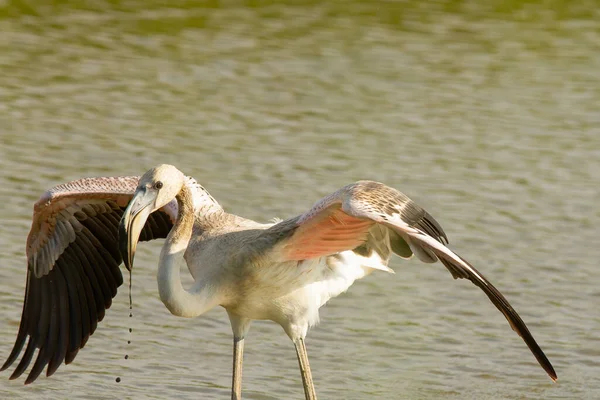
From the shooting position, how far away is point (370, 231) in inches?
303

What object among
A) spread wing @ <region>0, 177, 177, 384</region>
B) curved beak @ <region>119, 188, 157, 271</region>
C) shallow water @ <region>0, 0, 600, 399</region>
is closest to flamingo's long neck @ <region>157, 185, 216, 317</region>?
curved beak @ <region>119, 188, 157, 271</region>

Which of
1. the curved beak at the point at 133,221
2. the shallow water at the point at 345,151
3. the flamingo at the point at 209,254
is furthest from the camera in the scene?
the shallow water at the point at 345,151

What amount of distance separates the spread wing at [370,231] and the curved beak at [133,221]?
2.70 ft

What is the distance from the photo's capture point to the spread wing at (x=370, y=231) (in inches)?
260

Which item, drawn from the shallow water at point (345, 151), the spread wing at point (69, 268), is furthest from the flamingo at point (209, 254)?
the shallow water at point (345, 151)

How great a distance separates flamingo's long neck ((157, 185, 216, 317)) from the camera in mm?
7164

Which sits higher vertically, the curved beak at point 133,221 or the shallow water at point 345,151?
the curved beak at point 133,221

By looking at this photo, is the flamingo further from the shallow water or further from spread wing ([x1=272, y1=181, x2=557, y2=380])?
the shallow water

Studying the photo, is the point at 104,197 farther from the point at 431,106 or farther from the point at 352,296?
the point at 431,106

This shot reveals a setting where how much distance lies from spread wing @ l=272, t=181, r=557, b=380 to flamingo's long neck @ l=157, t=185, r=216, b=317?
0.49 metres

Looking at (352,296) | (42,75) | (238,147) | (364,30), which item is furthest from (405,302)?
(364,30)

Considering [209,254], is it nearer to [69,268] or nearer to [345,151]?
[69,268]

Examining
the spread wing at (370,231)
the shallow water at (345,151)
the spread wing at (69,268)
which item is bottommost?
the shallow water at (345,151)

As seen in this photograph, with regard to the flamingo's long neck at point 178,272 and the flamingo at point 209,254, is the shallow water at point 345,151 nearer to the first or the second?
the flamingo at point 209,254
